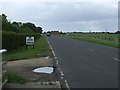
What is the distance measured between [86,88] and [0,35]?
16210 millimetres

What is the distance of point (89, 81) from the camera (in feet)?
32.8

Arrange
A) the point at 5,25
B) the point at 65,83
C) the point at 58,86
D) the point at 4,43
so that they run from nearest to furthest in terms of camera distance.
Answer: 1. the point at 58,86
2. the point at 65,83
3. the point at 4,43
4. the point at 5,25

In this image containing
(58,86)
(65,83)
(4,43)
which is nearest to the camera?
(58,86)

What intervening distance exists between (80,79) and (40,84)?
1.80m

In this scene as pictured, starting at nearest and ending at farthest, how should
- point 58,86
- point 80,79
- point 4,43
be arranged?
point 58,86 < point 80,79 < point 4,43

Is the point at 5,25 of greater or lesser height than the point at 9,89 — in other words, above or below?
above

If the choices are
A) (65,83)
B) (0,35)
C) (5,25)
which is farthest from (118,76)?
(5,25)

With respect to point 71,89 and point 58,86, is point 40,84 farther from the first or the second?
point 71,89

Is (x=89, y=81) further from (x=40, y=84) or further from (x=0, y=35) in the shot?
(x=0, y=35)

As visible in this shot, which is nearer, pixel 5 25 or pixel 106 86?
pixel 106 86

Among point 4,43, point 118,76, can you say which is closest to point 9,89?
point 118,76

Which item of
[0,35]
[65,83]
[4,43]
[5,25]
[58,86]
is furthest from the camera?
[5,25]

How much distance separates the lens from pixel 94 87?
8781 mm

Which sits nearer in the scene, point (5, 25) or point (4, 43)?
point (4, 43)
